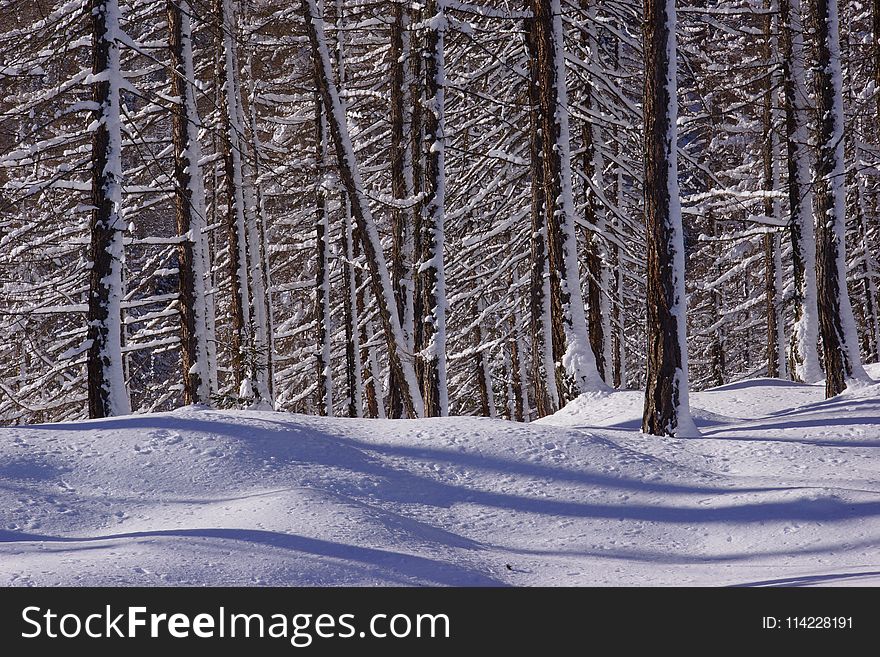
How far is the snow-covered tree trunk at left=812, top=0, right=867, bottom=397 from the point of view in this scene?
39.5ft

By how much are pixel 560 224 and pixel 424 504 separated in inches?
260

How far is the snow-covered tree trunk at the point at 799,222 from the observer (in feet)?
48.9

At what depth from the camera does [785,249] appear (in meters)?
26.8

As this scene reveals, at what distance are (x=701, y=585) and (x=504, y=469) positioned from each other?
109 inches

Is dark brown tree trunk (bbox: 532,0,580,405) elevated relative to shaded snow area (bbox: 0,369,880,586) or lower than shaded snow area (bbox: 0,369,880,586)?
elevated

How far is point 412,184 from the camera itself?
17.8 metres

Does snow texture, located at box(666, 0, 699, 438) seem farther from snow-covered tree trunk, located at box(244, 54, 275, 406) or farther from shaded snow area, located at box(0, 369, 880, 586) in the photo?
snow-covered tree trunk, located at box(244, 54, 275, 406)

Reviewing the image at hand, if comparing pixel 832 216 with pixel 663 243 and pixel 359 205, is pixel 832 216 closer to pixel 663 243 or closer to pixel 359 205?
pixel 663 243

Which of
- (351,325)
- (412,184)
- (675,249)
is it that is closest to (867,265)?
(412,184)

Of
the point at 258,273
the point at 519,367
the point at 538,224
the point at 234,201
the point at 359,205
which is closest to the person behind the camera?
the point at 359,205

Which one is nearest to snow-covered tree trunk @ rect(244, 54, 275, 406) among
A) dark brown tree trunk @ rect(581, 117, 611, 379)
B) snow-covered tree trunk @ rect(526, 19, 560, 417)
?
snow-covered tree trunk @ rect(526, 19, 560, 417)

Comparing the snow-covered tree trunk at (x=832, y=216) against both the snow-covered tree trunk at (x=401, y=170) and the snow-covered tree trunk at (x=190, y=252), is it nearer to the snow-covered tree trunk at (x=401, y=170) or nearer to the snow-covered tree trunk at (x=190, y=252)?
the snow-covered tree trunk at (x=401, y=170)

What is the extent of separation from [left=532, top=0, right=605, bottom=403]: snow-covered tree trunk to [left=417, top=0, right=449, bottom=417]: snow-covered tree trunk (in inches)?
63.3

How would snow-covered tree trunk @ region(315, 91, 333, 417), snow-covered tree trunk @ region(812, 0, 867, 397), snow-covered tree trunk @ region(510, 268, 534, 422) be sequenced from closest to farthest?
snow-covered tree trunk @ region(812, 0, 867, 397) < snow-covered tree trunk @ region(315, 91, 333, 417) < snow-covered tree trunk @ region(510, 268, 534, 422)
